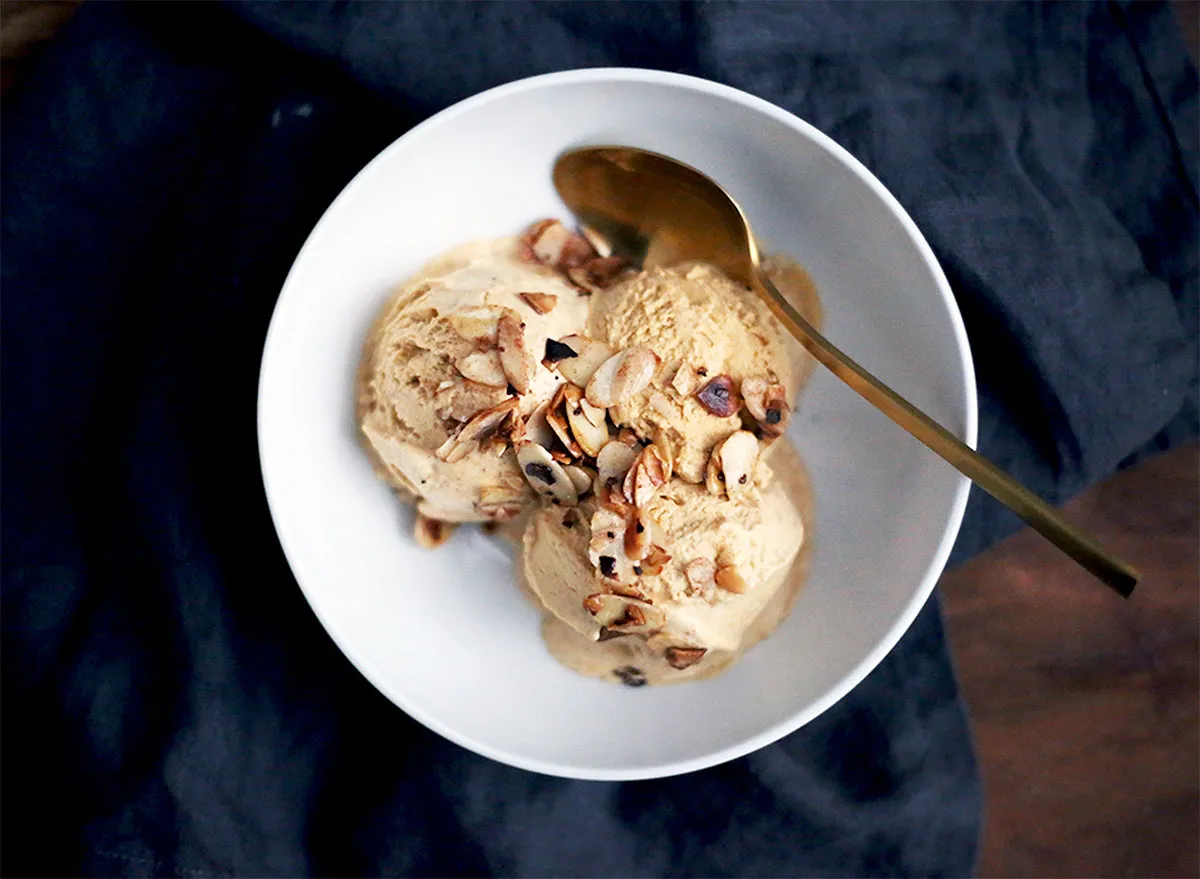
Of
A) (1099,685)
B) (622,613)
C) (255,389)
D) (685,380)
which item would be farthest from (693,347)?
(1099,685)

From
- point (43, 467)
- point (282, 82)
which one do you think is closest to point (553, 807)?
point (43, 467)

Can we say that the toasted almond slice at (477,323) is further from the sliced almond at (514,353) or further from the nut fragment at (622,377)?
the nut fragment at (622,377)

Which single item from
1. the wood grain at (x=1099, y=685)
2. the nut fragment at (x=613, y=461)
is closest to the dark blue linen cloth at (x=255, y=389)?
the wood grain at (x=1099, y=685)

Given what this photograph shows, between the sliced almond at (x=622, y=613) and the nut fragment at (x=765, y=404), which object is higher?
the nut fragment at (x=765, y=404)

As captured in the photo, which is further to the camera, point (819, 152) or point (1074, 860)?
point (1074, 860)

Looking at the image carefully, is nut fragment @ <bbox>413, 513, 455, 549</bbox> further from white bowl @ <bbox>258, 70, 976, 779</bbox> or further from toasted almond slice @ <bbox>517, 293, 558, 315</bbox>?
toasted almond slice @ <bbox>517, 293, 558, 315</bbox>

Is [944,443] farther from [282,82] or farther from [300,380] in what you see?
[282,82]
